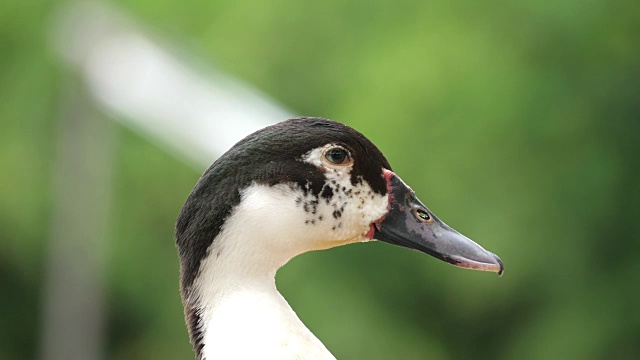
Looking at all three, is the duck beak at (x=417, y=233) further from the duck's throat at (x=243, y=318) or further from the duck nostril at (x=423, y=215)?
the duck's throat at (x=243, y=318)

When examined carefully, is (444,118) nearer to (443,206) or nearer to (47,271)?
(443,206)

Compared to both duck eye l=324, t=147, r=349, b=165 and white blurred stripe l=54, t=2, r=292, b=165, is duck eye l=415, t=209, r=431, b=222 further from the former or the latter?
white blurred stripe l=54, t=2, r=292, b=165

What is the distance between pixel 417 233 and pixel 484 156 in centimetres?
231

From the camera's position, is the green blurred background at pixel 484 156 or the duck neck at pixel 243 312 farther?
the green blurred background at pixel 484 156

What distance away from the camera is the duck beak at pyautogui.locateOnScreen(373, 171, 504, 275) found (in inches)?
74.7

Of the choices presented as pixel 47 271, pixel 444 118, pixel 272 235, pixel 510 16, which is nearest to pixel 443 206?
pixel 444 118

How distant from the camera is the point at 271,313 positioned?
1756mm

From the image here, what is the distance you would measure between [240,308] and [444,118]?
250cm

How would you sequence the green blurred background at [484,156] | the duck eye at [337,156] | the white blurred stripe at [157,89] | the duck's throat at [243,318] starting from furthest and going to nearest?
the green blurred background at [484,156] < the white blurred stripe at [157,89] < the duck eye at [337,156] < the duck's throat at [243,318]

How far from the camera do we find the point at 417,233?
191 centimetres

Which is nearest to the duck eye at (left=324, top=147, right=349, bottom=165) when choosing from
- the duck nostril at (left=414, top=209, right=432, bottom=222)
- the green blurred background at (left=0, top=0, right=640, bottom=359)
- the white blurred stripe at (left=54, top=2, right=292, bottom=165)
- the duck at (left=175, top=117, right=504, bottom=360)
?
the duck at (left=175, top=117, right=504, bottom=360)

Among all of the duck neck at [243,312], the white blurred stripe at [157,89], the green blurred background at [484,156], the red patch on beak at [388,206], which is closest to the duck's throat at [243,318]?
the duck neck at [243,312]

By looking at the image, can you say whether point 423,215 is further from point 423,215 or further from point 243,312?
point 243,312

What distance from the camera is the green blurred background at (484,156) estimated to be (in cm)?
414
